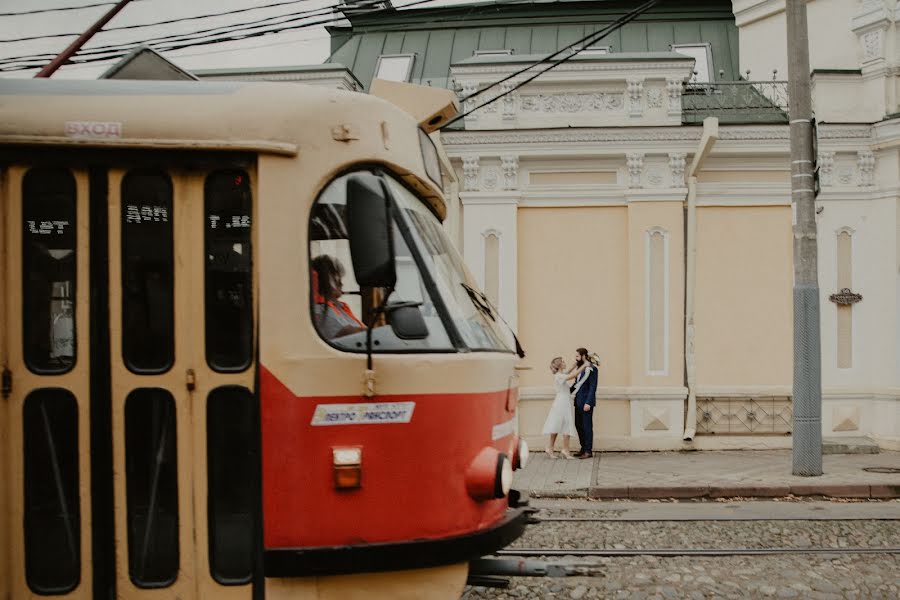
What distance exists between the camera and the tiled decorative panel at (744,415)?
14.2 meters

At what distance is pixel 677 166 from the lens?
14.4m

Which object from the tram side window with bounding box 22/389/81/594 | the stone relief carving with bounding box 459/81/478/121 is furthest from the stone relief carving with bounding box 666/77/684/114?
the tram side window with bounding box 22/389/81/594

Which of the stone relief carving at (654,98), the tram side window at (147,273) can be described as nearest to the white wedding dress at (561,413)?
the stone relief carving at (654,98)

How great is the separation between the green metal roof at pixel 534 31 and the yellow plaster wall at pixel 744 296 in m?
4.51

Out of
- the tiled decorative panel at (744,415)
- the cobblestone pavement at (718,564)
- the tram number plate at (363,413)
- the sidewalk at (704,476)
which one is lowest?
the sidewalk at (704,476)

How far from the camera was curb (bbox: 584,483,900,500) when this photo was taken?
10531 mm

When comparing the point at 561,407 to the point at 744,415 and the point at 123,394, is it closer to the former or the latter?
the point at 744,415

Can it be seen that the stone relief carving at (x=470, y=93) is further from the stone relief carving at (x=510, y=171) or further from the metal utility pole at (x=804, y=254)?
the metal utility pole at (x=804, y=254)

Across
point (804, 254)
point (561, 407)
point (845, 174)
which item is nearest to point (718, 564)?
point (804, 254)

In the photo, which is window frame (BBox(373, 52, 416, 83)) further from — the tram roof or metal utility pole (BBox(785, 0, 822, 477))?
the tram roof

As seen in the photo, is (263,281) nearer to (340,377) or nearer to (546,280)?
(340,377)

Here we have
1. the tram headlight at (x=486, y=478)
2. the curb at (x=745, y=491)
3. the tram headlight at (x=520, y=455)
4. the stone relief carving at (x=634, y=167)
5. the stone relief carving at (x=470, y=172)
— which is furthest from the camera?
the stone relief carving at (x=470, y=172)

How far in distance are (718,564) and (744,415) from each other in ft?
24.9

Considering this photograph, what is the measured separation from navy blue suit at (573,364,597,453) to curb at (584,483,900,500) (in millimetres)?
2693
